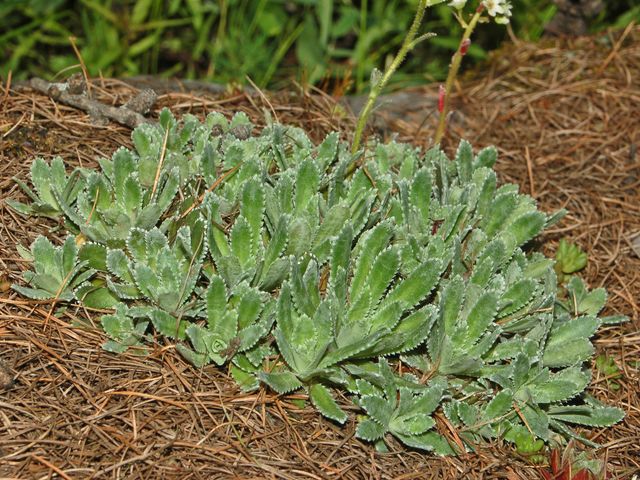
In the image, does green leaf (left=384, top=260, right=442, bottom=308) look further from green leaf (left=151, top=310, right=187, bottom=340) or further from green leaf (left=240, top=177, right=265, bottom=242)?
green leaf (left=151, top=310, right=187, bottom=340)

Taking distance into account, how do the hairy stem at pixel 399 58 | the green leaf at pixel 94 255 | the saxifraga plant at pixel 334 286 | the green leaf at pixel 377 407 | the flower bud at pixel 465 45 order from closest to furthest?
the green leaf at pixel 377 407, the saxifraga plant at pixel 334 286, the green leaf at pixel 94 255, the hairy stem at pixel 399 58, the flower bud at pixel 465 45

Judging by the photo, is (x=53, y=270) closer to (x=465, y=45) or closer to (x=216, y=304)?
(x=216, y=304)

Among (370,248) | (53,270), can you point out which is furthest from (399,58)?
(53,270)

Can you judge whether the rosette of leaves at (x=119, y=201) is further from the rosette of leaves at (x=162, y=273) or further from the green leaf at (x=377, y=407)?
the green leaf at (x=377, y=407)

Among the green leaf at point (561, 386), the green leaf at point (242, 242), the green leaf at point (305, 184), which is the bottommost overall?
the green leaf at point (561, 386)

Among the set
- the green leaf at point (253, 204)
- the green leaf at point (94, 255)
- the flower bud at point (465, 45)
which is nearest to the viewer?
the green leaf at point (94, 255)

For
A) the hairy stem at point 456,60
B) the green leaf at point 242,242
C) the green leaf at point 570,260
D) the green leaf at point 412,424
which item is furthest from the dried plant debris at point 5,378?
the green leaf at point 570,260

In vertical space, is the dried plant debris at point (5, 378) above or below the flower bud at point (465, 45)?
below
